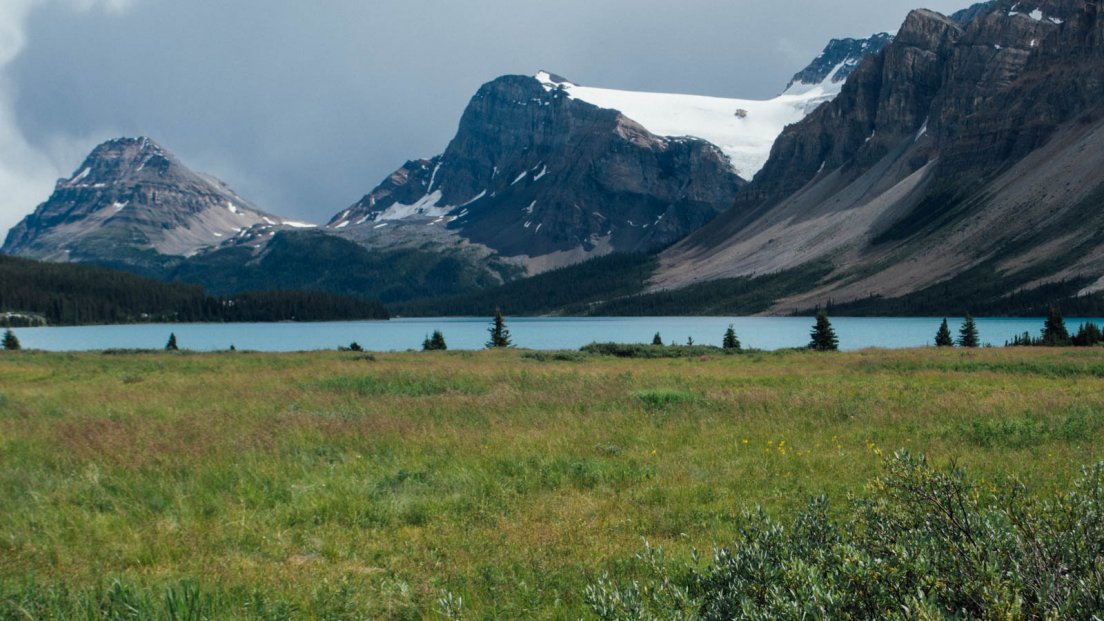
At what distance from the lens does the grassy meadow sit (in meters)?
7.49

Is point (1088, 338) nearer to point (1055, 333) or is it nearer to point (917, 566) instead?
point (1055, 333)

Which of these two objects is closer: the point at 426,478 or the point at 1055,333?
the point at 426,478

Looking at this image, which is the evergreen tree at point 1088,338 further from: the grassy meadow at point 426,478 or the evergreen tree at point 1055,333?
the grassy meadow at point 426,478

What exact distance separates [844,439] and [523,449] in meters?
6.88

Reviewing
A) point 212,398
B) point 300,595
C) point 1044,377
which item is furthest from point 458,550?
point 1044,377

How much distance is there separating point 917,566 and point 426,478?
877 centimetres

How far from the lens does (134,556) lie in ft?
27.8

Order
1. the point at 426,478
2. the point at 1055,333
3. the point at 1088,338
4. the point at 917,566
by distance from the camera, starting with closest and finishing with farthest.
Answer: the point at 917,566, the point at 426,478, the point at 1088,338, the point at 1055,333

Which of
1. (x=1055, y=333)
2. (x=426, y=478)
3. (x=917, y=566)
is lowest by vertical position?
(x=426, y=478)

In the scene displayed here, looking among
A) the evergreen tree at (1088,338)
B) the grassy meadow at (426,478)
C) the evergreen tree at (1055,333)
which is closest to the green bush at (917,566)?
the grassy meadow at (426,478)

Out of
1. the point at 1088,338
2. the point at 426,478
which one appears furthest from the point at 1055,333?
the point at 426,478

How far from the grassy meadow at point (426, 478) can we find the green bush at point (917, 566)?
4.34 ft

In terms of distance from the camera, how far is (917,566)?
15.2 feet

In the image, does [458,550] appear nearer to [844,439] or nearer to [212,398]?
[844,439]
